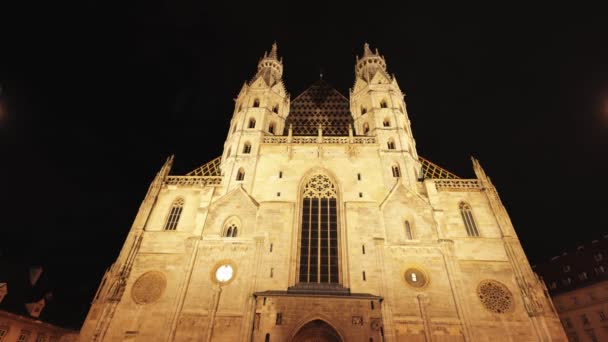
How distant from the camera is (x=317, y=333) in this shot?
14320 mm

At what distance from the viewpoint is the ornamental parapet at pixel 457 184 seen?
19.5 meters

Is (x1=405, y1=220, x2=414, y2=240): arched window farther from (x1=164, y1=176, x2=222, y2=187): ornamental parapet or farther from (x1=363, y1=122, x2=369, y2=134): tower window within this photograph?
(x1=164, y1=176, x2=222, y2=187): ornamental parapet

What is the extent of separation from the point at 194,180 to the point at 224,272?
289 inches

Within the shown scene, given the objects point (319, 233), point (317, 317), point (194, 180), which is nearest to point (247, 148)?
point (194, 180)

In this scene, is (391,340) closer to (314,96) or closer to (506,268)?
(506,268)

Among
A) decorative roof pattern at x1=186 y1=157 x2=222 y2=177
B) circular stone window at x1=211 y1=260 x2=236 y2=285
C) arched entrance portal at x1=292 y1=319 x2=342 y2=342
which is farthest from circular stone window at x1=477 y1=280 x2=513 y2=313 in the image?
decorative roof pattern at x1=186 y1=157 x2=222 y2=177

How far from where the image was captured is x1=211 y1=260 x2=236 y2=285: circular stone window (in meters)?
15.7

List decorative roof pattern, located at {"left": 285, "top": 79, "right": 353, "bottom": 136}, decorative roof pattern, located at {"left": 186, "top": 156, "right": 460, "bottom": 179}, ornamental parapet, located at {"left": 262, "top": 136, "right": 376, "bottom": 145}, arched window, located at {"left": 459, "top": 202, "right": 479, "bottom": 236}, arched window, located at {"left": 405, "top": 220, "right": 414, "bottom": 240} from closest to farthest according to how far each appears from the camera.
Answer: arched window, located at {"left": 405, "top": 220, "right": 414, "bottom": 240} < arched window, located at {"left": 459, "top": 202, "right": 479, "bottom": 236} < decorative roof pattern, located at {"left": 186, "top": 156, "right": 460, "bottom": 179} < ornamental parapet, located at {"left": 262, "top": 136, "right": 376, "bottom": 145} < decorative roof pattern, located at {"left": 285, "top": 79, "right": 353, "bottom": 136}

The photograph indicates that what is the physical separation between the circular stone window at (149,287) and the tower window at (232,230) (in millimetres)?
4040

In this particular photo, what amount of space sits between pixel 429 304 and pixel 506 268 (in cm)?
525

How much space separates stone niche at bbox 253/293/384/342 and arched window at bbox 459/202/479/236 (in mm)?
7962

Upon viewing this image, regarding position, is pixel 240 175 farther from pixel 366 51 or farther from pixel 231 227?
pixel 366 51

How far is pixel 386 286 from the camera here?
49.7ft

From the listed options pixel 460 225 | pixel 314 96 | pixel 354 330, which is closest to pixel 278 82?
pixel 314 96
